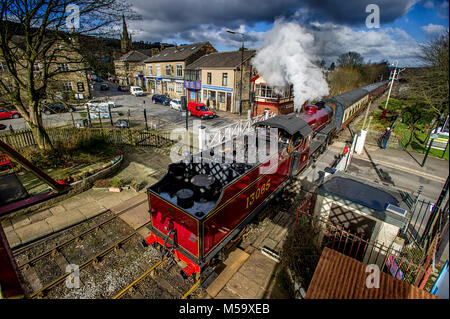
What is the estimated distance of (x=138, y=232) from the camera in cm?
689

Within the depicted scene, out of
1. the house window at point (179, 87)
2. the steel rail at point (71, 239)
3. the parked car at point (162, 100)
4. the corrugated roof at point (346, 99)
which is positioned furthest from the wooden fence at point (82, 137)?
the house window at point (179, 87)

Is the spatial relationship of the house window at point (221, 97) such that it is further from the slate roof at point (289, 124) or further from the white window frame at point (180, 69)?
the slate roof at point (289, 124)

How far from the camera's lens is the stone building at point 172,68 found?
107ft

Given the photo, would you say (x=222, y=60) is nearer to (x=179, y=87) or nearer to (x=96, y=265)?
(x=179, y=87)

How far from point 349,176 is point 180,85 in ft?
105

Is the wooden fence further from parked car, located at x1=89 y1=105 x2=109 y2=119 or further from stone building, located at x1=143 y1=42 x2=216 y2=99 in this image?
stone building, located at x1=143 y1=42 x2=216 y2=99

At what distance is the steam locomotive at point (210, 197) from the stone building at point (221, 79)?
1773 centimetres

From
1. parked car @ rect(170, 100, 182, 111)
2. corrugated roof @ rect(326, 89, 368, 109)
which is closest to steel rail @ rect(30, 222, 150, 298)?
corrugated roof @ rect(326, 89, 368, 109)

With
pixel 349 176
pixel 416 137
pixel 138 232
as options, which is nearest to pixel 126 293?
pixel 138 232

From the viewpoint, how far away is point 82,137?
12297mm

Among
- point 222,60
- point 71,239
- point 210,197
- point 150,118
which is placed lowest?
point 71,239

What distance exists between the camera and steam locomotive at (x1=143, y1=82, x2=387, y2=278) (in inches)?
194

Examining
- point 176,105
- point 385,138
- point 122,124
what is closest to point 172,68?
point 176,105

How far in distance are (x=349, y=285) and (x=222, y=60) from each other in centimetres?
2902
